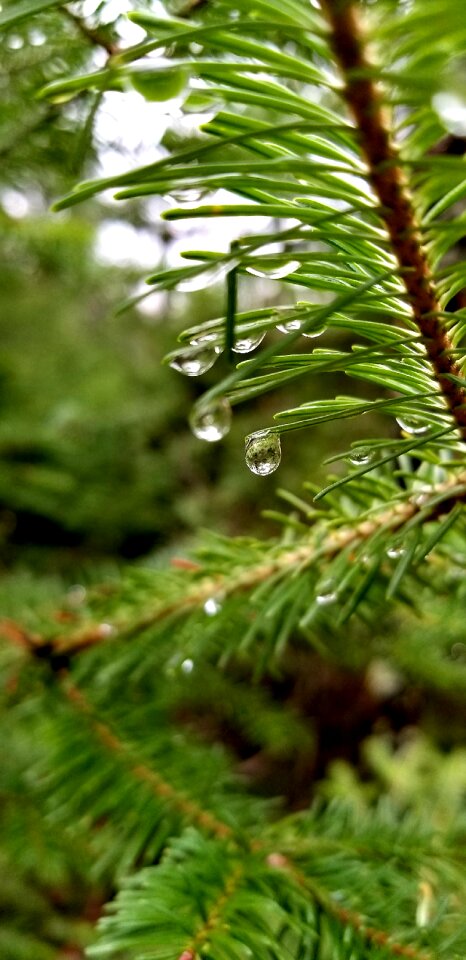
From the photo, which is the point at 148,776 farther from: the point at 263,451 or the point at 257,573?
the point at 263,451

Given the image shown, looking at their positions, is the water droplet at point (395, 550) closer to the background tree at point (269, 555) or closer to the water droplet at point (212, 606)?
the background tree at point (269, 555)

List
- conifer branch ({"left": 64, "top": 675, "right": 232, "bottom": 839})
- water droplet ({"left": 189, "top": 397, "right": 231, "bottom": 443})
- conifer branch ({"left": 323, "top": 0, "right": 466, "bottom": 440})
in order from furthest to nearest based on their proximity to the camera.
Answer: conifer branch ({"left": 64, "top": 675, "right": 232, "bottom": 839})
water droplet ({"left": 189, "top": 397, "right": 231, "bottom": 443})
conifer branch ({"left": 323, "top": 0, "right": 466, "bottom": 440})

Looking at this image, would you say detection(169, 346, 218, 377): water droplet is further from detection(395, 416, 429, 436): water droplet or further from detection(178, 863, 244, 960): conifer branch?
detection(178, 863, 244, 960): conifer branch

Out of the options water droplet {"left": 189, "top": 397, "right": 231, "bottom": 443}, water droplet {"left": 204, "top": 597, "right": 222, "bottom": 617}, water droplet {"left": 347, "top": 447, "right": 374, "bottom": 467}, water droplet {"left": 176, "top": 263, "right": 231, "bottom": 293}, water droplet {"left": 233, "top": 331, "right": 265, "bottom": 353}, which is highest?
water droplet {"left": 176, "top": 263, "right": 231, "bottom": 293}

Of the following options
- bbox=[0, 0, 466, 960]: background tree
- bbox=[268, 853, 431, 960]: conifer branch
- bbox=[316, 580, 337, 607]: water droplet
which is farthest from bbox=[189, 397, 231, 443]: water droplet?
bbox=[268, 853, 431, 960]: conifer branch

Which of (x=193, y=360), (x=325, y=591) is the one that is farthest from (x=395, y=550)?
(x=193, y=360)

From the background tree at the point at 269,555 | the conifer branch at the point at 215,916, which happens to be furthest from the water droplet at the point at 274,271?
the conifer branch at the point at 215,916
